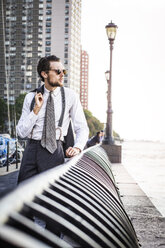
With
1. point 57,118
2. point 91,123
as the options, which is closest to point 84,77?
point 91,123

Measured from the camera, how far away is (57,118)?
299 cm

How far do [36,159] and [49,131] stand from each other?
0.96ft

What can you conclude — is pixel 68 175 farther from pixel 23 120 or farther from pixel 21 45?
pixel 21 45

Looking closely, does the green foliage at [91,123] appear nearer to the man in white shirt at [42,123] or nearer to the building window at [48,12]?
the building window at [48,12]

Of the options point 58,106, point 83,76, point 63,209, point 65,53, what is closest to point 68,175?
point 63,209

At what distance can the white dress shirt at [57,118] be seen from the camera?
110 inches

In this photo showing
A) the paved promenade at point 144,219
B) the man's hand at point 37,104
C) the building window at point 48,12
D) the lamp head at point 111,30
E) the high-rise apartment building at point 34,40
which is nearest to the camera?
the man's hand at point 37,104

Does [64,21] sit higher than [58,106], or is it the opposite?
[64,21]

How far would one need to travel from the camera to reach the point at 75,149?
290cm

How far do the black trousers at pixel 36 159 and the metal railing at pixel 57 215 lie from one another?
87 centimetres

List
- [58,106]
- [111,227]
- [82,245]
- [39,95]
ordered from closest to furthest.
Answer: [82,245] → [111,227] → [39,95] → [58,106]

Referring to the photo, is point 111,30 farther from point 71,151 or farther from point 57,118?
point 71,151

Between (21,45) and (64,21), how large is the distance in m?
19.7

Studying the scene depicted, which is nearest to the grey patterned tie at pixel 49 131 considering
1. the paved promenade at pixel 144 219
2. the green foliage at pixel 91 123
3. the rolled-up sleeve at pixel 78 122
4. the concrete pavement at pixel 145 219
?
the rolled-up sleeve at pixel 78 122
